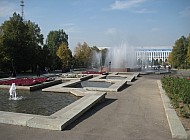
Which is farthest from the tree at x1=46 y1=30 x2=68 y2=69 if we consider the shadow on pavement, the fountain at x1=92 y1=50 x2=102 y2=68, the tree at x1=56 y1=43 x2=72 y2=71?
the shadow on pavement

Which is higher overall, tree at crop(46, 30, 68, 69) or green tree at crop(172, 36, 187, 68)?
tree at crop(46, 30, 68, 69)

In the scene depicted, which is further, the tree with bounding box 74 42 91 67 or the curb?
the tree with bounding box 74 42 91 67

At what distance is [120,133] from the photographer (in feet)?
22.0

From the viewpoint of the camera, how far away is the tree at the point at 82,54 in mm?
67125

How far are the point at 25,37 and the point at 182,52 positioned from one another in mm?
44012

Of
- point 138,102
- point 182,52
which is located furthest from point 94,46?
point 138,102

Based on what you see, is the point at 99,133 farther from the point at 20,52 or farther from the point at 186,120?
the point at 20,52

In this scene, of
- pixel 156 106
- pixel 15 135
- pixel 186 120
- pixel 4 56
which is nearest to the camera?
pixel 15 135

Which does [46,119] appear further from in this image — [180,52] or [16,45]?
[180,52]

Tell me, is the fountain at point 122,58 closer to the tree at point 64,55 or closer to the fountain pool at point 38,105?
the tree at point 64,55

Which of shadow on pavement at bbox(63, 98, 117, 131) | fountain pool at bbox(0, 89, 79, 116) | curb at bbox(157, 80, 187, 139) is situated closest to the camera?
curb at bbox(157, 80, 187, 139)

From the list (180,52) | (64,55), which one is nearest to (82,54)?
(64,55)

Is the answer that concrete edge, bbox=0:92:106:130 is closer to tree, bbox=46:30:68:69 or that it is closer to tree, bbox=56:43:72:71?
tree, bbox=56:43:72:71

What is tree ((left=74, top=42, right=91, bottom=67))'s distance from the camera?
67125 mm
